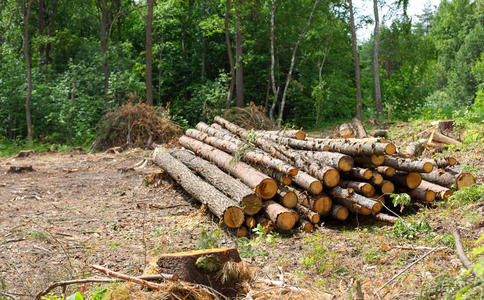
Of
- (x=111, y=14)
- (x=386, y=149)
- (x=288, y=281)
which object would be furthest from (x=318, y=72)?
(x=288, y=281)

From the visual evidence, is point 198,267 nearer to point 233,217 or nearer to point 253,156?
point 233,217

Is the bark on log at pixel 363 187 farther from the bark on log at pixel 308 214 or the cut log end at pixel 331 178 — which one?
the bark on log at pixel 308 214

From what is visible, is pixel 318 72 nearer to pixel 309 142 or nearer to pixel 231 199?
pixel 309 142

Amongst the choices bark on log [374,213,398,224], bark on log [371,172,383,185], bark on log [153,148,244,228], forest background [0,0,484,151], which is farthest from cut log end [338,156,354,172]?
forest background [0,0,484,151]

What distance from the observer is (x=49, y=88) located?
62.4 ft

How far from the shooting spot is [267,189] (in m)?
5.98

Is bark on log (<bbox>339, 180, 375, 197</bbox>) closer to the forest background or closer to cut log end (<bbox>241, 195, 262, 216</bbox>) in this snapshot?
cut log end (<bbox>241, 195, 262, 216</bbox>)

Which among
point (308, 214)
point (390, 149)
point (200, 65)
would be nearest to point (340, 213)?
point (308, 214)

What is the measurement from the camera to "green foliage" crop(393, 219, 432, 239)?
4863mm

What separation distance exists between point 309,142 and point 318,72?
49.5ft

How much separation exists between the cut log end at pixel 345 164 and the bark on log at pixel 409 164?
0.63m

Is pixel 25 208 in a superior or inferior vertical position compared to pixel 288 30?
inferior

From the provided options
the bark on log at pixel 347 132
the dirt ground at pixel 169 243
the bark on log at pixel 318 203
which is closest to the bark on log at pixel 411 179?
the dirt ground at pixel 169 243

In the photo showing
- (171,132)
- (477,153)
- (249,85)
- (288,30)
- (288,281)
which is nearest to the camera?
(288,281)
